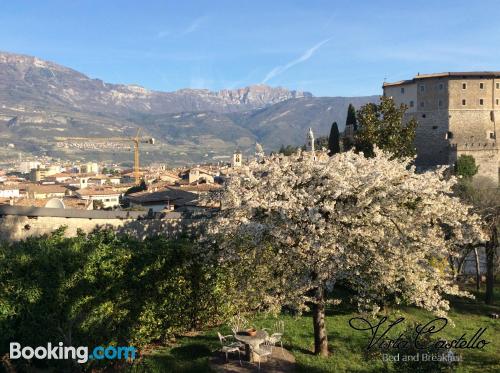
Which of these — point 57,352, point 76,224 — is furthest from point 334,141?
point 57,352

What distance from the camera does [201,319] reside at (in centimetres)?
1556

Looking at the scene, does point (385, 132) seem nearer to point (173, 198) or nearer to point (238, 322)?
point (173, 198)

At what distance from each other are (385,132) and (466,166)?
35.7 metres

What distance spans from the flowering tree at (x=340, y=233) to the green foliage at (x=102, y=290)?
208 cm

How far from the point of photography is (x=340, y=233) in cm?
1220

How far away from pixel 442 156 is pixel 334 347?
67823 millimetres

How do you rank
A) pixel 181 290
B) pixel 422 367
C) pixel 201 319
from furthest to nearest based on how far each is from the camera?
pixel 201 319 < pixel 181 290 < pixel 422 367

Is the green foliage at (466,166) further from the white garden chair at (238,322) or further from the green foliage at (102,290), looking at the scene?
the green foliage at (102,290)

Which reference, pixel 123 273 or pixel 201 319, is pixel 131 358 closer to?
pixel 123 273

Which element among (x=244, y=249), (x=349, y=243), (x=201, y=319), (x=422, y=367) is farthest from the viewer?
(x=201, y=319)

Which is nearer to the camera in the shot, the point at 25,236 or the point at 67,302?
the point at 67,302

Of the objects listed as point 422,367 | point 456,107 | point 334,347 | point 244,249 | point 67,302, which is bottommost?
point 334,347

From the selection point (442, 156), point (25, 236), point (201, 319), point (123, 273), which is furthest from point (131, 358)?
point (442, 156)

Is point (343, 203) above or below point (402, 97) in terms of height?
below
